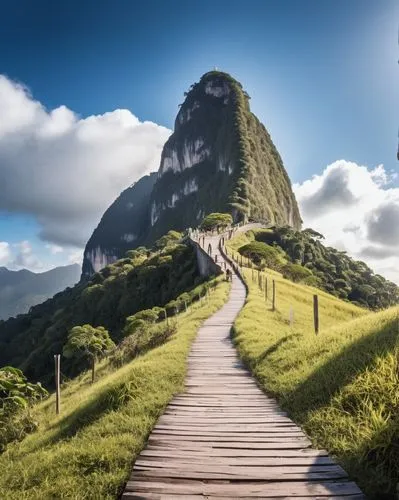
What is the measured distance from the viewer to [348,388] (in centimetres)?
694

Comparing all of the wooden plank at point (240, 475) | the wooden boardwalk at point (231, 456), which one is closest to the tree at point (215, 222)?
the wooden boardwalk at point (231, 456)

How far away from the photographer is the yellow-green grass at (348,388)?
17.4 ft

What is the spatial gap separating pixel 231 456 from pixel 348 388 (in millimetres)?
2334

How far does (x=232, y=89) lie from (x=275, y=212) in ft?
208

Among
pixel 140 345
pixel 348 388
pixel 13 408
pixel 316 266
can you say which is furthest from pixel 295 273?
pixel 348 388

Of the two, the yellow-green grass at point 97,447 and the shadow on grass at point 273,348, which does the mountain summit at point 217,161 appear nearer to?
the shadow on grass at point 273,348

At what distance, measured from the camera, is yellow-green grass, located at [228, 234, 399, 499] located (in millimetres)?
5289

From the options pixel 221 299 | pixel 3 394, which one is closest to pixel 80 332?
pixel 221 299

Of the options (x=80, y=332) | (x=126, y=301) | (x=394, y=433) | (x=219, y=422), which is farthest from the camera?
(x=126, y=301)

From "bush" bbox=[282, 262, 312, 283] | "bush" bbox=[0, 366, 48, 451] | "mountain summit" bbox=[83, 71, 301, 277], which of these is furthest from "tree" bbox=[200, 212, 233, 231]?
"bush" bbox=[0, 366, 48, 451]

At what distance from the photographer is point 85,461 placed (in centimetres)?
604

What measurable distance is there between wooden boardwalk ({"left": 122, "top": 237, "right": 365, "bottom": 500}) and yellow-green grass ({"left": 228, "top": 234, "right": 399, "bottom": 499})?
0.27 m

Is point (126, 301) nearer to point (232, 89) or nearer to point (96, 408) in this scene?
point (96, 408)

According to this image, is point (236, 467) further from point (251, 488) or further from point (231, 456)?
point (251, 488)
